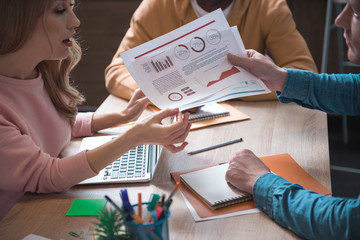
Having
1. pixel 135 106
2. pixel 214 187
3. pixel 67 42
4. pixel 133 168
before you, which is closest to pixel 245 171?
pixel 214 187

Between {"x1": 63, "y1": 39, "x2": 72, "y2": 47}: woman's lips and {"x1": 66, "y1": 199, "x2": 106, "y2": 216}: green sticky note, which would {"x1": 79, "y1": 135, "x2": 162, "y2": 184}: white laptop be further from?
{"x1": 63, "y1": 39, "x2": 72, "y2": 47}: woman's lips

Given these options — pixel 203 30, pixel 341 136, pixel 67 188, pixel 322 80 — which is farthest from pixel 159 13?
pixel 341 136

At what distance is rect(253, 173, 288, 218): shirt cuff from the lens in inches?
39.1

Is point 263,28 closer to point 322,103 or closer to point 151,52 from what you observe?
point 322,103

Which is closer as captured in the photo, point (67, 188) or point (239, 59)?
point (67, 188)

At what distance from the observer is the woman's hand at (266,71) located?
1330 millimetres

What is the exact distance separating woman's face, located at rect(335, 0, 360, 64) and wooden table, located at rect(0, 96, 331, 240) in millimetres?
311

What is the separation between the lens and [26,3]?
1.08 m

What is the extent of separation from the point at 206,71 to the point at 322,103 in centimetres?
41

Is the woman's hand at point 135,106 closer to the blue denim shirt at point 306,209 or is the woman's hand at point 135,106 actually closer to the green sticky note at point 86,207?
the green sticky note at point 86,207

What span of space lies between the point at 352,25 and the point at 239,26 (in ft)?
2.82

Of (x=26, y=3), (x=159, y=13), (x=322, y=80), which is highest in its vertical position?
(x=26, y=3)

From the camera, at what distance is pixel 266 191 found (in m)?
1.01

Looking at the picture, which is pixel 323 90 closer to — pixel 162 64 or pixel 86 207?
pixel 162 64
